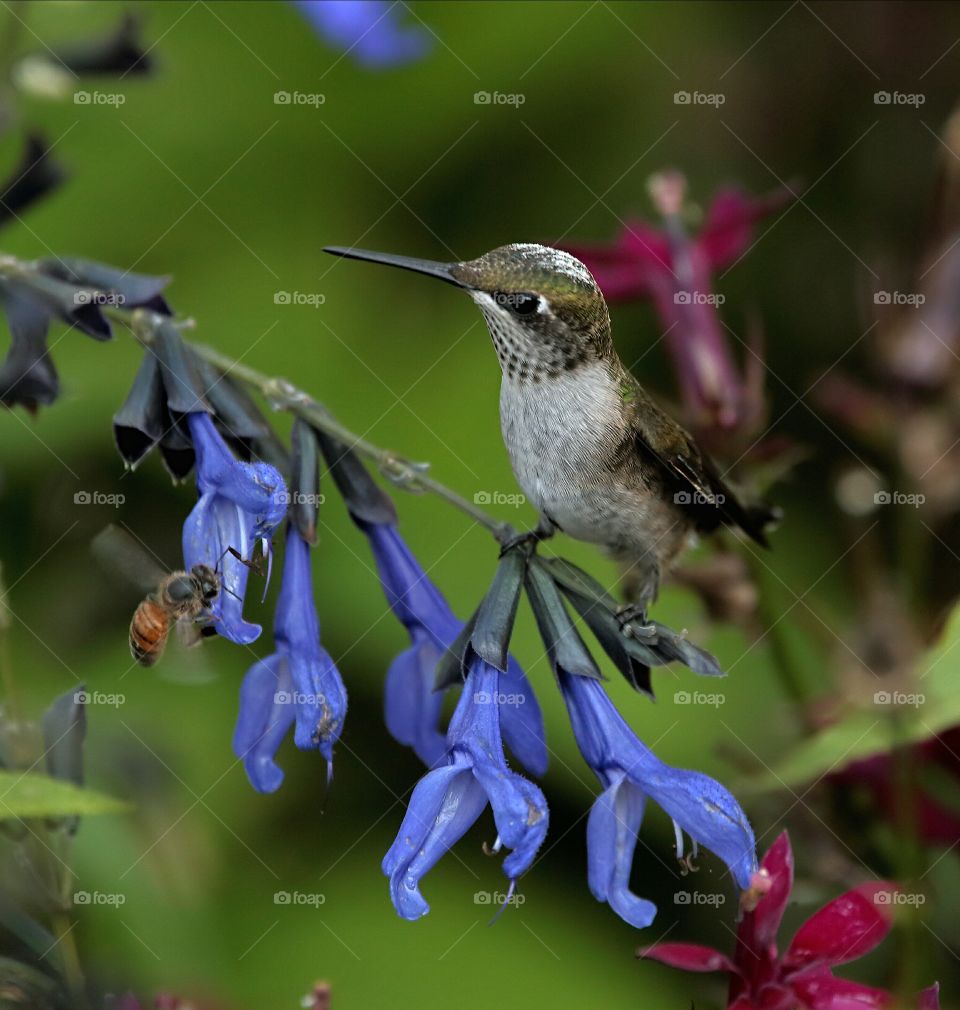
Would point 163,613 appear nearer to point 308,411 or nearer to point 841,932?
point 308,411

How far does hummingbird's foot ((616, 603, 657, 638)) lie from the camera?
1.51m

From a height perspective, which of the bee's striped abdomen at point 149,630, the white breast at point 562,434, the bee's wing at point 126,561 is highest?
the white breast at point 562,434

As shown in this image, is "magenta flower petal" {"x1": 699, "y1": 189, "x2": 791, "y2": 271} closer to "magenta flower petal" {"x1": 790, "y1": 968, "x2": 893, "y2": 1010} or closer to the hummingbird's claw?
the hummingbird's claw

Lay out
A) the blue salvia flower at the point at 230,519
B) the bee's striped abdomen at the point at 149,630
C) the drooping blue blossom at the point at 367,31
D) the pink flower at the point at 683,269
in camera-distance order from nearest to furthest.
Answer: the blue salvia flower at the point at 230,519
the bee's striped abdomen at the point at 149,630
the pink flower at the point at 683,269
the drooping blue blossom at the point at 367,31

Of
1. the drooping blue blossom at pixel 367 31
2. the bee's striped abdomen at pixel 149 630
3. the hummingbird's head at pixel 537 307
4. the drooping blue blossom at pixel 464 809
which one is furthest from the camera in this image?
the drooping blue blossom at pixel 367 31

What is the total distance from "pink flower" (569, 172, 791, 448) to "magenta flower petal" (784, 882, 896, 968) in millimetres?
901

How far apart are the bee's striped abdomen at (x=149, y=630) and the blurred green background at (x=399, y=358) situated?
1.8 inches

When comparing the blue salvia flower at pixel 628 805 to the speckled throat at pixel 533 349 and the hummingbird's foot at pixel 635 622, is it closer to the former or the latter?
the hummingbird's foot at pixel 635 622

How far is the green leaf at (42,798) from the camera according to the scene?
56.8 inches

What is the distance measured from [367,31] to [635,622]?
1632mm

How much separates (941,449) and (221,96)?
5.36 ft

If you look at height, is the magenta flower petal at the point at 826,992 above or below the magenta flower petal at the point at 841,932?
below

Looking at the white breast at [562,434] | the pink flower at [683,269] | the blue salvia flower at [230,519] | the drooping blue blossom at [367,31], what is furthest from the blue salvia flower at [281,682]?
the drooping blue blossom at [367,31]

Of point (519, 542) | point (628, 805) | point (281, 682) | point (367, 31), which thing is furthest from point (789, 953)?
point (367, 31)
